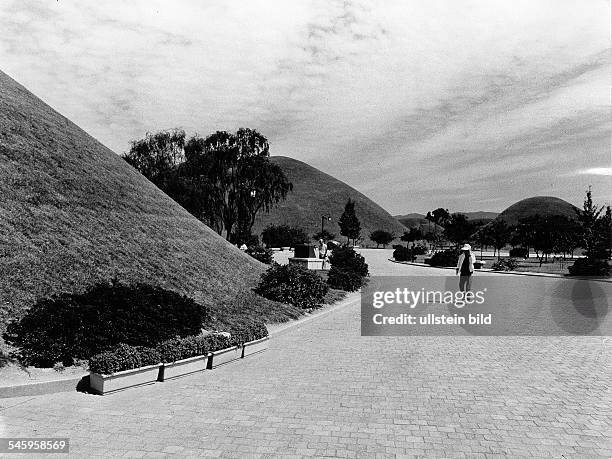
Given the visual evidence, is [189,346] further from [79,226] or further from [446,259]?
[446,259]

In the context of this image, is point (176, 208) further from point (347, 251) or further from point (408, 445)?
point (408, 445)

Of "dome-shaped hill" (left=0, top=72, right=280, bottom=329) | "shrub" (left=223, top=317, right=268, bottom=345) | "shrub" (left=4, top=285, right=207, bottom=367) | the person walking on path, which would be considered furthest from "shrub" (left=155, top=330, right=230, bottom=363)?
the person walking on path

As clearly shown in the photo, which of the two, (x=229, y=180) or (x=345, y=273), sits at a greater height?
(x=229, y=180)

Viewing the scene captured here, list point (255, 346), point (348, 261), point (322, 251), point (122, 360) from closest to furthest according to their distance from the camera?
point (122, 360) → point (255, 346) → point (348, 261) → point (322, 251)

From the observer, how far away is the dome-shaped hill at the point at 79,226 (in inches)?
Result: 436

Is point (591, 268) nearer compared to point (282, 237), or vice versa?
point (591, 268)

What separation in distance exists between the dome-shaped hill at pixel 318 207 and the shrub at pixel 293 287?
108078 millimetres

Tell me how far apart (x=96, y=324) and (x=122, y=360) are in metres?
1.94

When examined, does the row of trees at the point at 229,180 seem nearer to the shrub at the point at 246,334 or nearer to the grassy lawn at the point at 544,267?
the grassy lawn at the point at 544,267

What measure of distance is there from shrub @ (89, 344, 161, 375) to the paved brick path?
1.16 ft

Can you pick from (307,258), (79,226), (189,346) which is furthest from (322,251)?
(189,346)

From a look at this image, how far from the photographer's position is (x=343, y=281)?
1953cm

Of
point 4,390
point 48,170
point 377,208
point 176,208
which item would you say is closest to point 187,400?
point 4,390

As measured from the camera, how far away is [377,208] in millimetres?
163750
